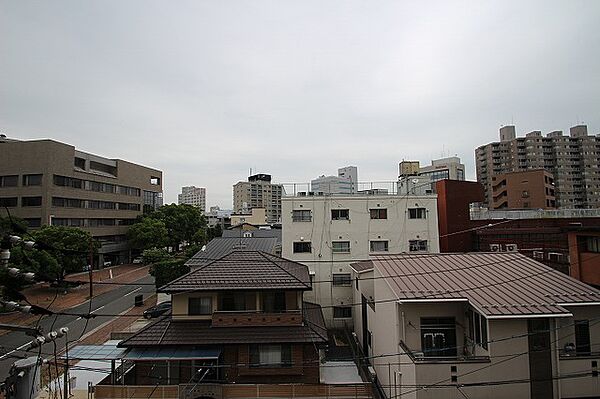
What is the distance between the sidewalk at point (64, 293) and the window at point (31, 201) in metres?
8.36

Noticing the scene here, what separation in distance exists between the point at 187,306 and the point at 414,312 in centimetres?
985

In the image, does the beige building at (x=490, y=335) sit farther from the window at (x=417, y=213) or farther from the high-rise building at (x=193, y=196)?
the high-rise building at (x=193, y=196)

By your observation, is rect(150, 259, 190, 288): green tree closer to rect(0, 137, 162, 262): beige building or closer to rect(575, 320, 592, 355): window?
rect(0, 137, 162, 262): beige building

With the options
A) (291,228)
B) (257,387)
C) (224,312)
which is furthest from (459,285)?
(291,228)

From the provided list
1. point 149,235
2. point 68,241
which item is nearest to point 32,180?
point 68,241

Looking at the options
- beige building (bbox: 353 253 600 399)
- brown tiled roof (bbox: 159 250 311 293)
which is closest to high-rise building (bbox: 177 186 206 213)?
brown tiled roof (bbox: 159 250 311 293)

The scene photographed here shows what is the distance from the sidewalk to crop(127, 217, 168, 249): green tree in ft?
12.0

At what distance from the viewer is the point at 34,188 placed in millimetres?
38531

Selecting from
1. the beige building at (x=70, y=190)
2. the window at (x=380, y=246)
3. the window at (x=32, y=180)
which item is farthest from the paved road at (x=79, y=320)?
the window at (x=380, y=246)

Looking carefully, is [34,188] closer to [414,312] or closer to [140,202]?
[140,202]

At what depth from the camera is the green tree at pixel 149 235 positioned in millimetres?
45688

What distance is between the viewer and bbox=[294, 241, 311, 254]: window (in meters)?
25.4

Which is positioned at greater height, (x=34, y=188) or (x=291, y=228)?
(x=34, y=188)

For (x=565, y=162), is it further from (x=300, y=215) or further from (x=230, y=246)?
(x=230, y=246)
